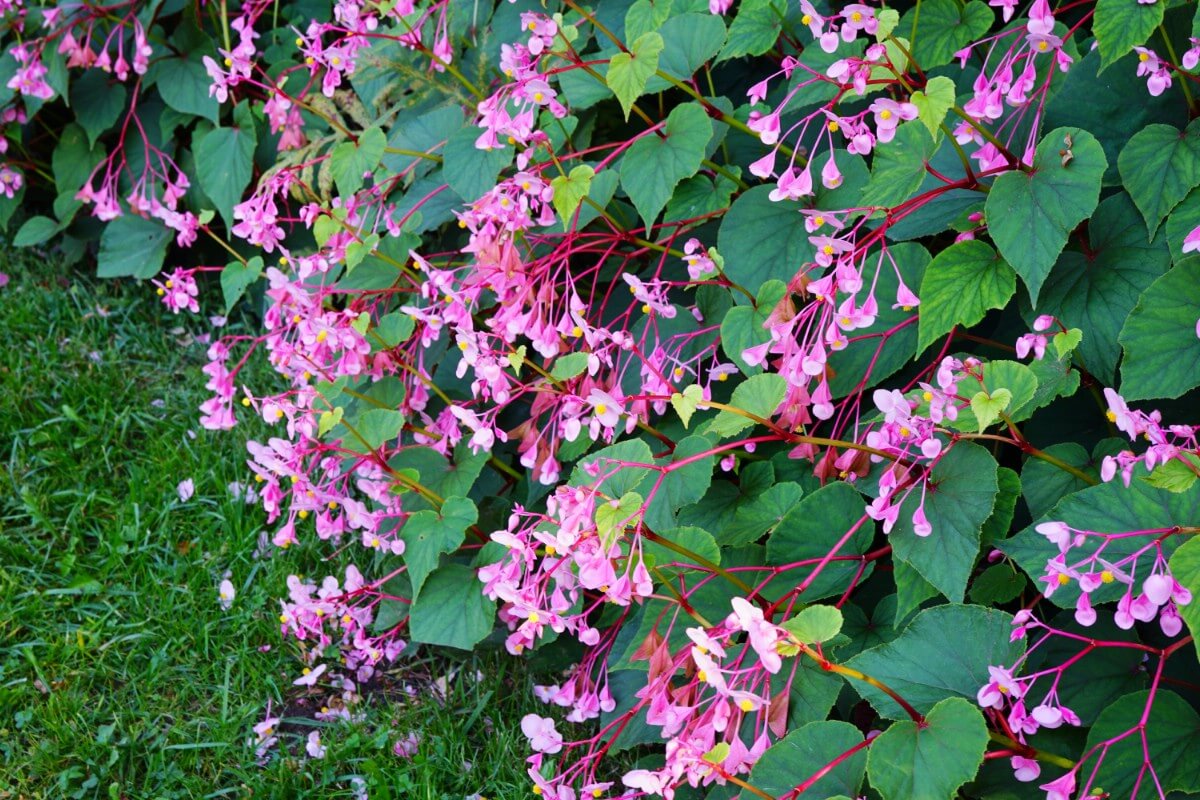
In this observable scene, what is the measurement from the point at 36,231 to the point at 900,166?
2816 millimetres

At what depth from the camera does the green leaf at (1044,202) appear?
1.62 meters

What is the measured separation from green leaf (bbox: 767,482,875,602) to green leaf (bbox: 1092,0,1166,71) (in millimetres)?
749

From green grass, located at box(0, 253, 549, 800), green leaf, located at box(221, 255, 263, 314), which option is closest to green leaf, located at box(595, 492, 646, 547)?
green grass, located at box(0, 253, 549, 800)

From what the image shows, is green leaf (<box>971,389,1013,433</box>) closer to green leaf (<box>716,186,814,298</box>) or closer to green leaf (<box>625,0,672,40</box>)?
green leaf (<box>716,186,814,298</box>)

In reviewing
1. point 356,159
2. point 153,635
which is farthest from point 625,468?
point 153,635

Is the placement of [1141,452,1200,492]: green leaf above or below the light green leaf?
above

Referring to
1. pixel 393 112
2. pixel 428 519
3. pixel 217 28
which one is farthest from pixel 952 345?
pixel 217 28

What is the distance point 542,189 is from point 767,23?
54 cm

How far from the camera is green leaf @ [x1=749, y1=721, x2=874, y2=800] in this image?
1529 millimetres

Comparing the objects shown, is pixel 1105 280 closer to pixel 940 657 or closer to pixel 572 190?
pixel 940 657

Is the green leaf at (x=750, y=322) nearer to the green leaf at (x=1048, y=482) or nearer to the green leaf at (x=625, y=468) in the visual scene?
the green leaf at (x=625, y=468)

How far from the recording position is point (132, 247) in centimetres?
342

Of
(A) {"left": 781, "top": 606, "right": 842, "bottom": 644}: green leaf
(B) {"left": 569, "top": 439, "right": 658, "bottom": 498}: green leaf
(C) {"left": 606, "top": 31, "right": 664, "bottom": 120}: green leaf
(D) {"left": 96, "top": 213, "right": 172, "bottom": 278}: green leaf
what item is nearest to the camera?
(A) {"left": 781, "top": 606, "right": 842, "bottom": 644}: green leaf

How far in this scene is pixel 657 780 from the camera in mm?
1443
